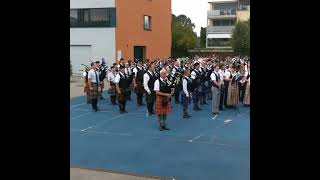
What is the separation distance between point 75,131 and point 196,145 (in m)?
3.71

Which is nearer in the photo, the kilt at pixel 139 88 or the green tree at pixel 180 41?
the kilt at pixel 139 88

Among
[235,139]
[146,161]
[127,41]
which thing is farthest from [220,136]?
[127,41]

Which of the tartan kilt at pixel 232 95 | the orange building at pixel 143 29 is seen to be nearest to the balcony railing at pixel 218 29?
the orange building at pixel 143 29

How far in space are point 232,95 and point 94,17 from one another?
18.9 m

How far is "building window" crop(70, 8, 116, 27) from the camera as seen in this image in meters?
31.4

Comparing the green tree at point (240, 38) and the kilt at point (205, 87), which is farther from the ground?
the green tree at point (240, 38)

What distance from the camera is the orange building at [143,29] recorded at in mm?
32156

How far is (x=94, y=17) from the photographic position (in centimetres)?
3209

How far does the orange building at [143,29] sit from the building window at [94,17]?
19.9 inches

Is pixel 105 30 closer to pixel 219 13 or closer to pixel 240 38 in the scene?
pixel 240 38

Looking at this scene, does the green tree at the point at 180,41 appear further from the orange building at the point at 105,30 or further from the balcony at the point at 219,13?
the balcony at the point at 219,13
